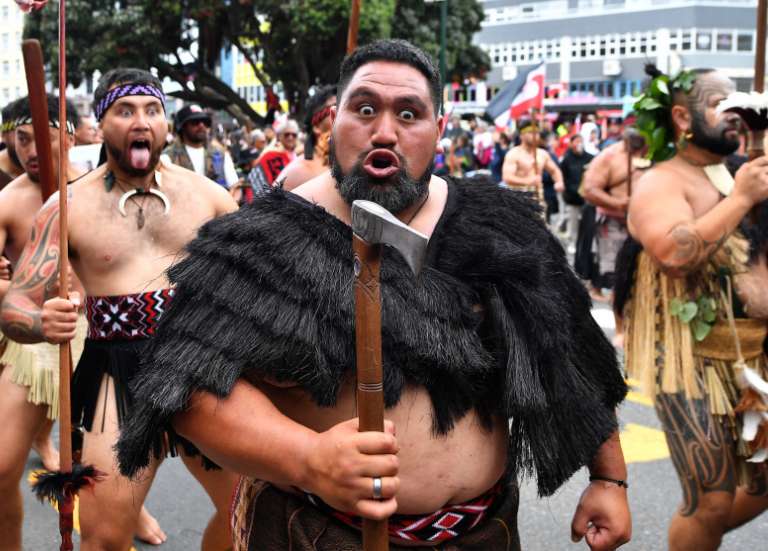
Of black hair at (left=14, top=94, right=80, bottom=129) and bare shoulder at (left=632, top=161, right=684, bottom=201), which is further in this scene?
black hair at (left=14, top=94, right=80, bottom=129)

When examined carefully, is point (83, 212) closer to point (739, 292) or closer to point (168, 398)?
point (168, 398)

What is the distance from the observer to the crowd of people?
7.20 feet

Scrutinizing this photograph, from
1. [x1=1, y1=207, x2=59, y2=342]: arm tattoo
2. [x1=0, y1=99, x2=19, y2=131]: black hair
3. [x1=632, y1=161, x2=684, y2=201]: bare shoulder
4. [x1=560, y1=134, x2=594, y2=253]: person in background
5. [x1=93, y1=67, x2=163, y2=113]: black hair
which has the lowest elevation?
[x1=560, y1=134, x2=594, y2=253]: person in background

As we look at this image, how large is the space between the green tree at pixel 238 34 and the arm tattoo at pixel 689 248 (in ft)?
91.9

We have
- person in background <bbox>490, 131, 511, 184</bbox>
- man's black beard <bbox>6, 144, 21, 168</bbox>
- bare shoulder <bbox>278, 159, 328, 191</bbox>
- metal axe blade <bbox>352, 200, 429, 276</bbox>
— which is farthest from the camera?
person in background <bbox>490, 131, 511, 184</bbox>

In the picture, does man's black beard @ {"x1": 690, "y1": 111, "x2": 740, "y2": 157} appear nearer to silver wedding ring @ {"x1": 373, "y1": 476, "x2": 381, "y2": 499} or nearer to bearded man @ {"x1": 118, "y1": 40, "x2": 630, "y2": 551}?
bearded man @ {"x1": 118, "y1": 40, "x2": 630, "y2": 551}

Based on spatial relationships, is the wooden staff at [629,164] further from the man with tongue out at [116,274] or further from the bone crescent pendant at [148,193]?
the bone crescent pendant at [148,193]

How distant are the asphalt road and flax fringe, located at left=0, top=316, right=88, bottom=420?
3.12ft

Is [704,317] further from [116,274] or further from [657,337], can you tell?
[116,274]

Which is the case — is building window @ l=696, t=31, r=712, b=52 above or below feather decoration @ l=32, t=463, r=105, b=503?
above

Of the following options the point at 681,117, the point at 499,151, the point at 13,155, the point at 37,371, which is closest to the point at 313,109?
the point at 13,155

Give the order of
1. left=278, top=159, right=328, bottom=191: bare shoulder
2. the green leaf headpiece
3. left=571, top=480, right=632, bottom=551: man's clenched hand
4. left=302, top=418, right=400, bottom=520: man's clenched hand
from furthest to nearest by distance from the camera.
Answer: left=278, top=159, right=328, bottom=191: bare shoulder, the green leaf headpiece, left=571, top=480, right=632, bottom=551: man's clenched hand, left=302, top=418, right=400, bottom=520: man's clenched hand

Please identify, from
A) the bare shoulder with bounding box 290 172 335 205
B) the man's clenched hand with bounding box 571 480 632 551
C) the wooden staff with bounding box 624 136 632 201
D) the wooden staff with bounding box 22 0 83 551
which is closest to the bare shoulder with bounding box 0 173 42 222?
the wooden staff with bounding box 22 0 83 551

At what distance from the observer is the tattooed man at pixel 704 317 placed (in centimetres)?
384
